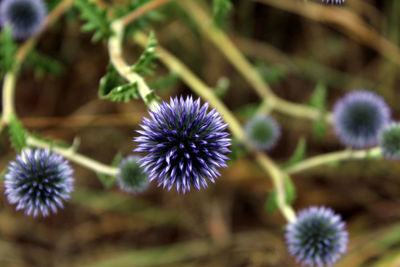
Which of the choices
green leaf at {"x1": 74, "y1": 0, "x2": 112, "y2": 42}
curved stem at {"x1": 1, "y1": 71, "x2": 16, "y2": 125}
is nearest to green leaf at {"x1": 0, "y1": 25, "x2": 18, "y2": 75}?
curved stem at {"x1": 1, "y1": 71, "x2": 16, "y2": 125}

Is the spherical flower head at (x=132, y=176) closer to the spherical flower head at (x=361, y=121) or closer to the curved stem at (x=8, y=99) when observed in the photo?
the curved stem at (x=8, y=99)

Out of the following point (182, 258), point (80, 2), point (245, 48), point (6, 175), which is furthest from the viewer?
point (245, 48)

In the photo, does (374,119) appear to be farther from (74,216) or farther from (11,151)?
(11,151)

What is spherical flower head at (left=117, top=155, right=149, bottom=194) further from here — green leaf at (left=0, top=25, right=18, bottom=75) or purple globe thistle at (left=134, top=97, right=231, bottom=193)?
green leaf at (left=0, top=25, right=18, bottom=75)

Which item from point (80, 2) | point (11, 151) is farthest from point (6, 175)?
point (11, 151)

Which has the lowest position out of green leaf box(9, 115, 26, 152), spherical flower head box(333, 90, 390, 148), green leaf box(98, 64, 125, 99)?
green leaf box(9, 115, 26, 152)

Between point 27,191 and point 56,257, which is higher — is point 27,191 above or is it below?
below

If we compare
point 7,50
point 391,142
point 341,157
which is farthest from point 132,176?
point 391,142
